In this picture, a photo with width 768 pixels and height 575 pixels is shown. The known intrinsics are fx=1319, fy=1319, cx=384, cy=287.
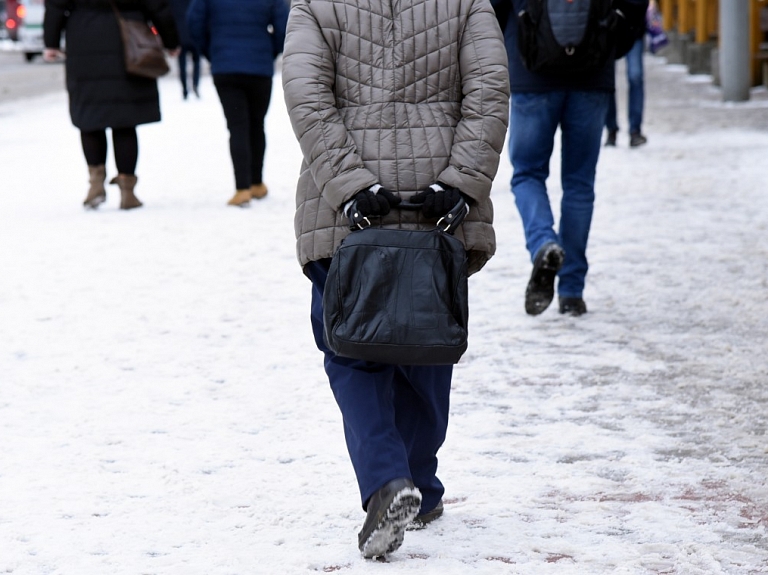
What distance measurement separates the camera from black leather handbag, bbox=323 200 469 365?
9.95 feet

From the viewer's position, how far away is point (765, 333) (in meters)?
5.57

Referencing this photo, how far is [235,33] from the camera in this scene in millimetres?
9266

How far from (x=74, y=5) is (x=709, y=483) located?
6.87m

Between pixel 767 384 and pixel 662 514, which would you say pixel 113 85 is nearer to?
pixel 767 384

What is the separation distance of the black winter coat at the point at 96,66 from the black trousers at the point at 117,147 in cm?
15

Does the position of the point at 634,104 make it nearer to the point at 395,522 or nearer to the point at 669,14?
the point at 395,522

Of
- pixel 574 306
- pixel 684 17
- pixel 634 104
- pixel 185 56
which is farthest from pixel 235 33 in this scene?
pixel 684 17

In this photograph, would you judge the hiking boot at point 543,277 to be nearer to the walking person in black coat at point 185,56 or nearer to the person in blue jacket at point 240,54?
the person in blue jacket at point 240,54

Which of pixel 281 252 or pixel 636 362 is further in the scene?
pixel 281 252

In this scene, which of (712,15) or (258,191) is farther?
(712,15)

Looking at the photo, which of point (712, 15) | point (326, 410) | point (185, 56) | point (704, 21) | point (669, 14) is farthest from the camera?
point (669, 14)

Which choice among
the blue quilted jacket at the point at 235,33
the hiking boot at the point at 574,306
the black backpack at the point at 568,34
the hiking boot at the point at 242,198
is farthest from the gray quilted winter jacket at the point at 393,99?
the hiking boot at the point at 242,198

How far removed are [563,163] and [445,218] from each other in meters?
2.86

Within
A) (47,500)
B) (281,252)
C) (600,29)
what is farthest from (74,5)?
(47,500)
